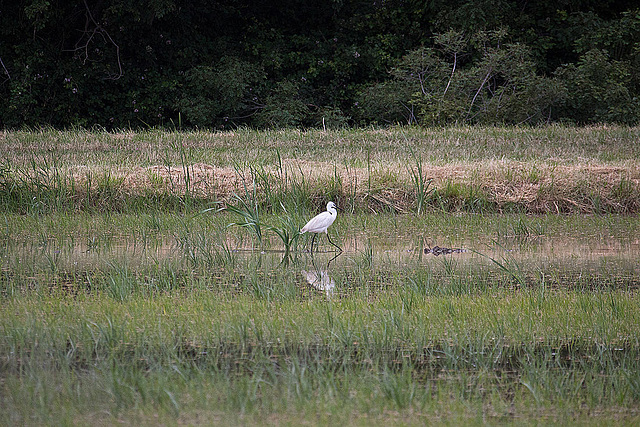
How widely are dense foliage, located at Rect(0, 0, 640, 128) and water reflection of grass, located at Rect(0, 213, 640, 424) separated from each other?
38.7ft

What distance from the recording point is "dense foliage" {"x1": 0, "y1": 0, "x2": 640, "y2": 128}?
1634cm

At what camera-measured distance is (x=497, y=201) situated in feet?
22.7

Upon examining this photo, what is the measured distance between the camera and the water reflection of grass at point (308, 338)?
8.06 ft

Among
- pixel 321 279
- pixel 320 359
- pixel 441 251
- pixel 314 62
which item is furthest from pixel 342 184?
pixel 314 62

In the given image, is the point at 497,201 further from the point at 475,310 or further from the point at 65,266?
the point at 65,266

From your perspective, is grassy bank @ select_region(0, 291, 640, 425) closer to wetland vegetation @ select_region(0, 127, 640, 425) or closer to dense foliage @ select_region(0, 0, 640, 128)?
wetland vegetation @ select_region(0, 127, 640, 425)

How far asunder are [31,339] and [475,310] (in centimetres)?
211

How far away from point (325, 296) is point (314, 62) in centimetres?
1644

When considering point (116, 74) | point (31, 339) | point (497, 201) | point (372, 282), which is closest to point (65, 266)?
point (31, 339)

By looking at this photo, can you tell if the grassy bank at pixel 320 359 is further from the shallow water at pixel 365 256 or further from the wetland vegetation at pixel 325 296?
the shallow water at pixel 365 256

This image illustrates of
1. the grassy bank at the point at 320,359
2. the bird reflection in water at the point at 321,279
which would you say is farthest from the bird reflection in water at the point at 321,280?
the grassy bank at the point at 320,359

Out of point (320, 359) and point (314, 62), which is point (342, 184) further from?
point (314, 62)

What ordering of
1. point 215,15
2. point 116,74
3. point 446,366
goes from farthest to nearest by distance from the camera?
point 215,15, point 116,74, point 446,366

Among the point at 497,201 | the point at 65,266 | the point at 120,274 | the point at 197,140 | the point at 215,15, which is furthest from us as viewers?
the point at 215,15
